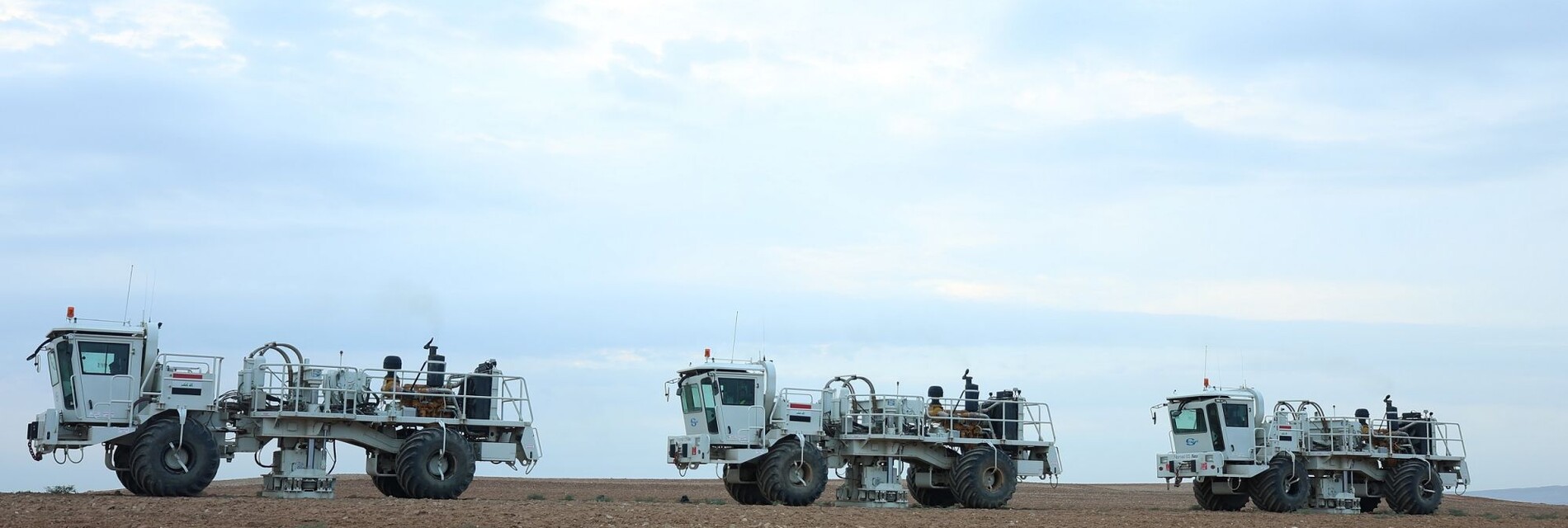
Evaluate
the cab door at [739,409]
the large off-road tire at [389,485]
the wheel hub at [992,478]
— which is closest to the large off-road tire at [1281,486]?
the wheel hub at [992,478]

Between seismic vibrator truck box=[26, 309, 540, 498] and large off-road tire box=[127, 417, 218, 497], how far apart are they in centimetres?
2

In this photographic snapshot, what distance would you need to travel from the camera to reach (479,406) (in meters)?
33.3

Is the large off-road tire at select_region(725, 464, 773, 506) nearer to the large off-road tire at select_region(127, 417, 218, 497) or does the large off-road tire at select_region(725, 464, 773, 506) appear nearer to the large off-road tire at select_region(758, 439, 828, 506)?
the large off-road tire at select_region(758, 439, 828, 506)

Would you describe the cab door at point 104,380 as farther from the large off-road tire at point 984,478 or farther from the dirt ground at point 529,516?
the large off-road tire at point 984,478

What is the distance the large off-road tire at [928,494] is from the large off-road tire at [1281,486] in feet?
26.7

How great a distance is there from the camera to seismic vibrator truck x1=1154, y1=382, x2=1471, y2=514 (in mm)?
38406

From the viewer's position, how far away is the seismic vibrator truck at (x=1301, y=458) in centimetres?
3841

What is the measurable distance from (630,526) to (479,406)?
11.4 meters

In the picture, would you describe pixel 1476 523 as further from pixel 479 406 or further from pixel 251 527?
pixel 251 527

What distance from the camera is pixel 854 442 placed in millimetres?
35312

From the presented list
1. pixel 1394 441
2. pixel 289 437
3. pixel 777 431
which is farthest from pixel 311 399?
pixel 1394 441

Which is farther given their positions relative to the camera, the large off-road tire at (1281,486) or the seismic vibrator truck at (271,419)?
the large off-road tire at (1281,486)

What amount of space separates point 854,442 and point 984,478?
10.7 feet

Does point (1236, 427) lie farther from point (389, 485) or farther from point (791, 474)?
point (389, 485)
